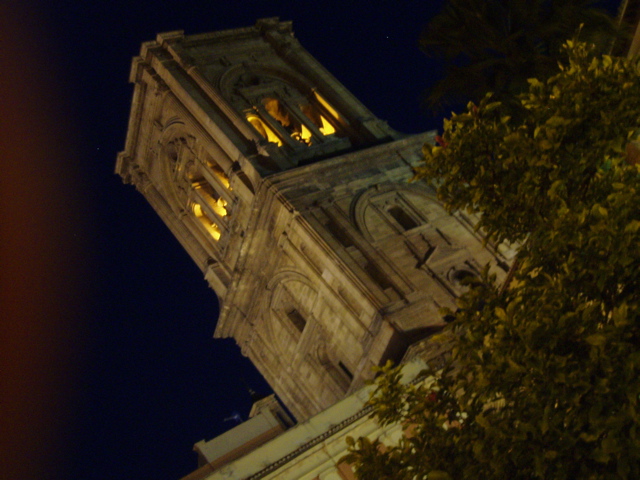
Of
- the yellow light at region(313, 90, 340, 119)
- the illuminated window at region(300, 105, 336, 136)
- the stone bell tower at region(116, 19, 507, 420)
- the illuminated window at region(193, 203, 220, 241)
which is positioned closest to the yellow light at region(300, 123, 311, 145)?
the stone bell tower at region(116, 19, 507, 420)

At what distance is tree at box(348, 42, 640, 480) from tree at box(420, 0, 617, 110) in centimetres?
582

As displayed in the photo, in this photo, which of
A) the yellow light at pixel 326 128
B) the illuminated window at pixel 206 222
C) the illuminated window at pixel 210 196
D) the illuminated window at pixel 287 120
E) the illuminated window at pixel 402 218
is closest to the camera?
the illuminated window at pixel 402 218

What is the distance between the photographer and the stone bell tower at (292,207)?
88.9 ft

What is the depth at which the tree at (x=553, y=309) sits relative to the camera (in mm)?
8266

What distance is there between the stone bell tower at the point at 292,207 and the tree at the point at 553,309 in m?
13.8

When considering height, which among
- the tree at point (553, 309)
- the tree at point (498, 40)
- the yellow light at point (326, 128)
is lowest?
the tree at point (553, 309)

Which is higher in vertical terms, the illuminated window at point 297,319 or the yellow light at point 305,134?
the yellow light at point 305,134

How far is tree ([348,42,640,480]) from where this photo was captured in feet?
27.1

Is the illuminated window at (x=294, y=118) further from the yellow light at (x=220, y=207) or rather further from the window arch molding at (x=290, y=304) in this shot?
the window arch molding at (x=290, y=304)

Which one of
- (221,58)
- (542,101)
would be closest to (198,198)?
(221,58)

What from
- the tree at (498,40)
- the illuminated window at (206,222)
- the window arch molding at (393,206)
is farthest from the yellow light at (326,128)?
the tree at (498,40)

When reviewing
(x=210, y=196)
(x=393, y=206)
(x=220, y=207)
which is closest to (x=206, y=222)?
(x=210, y=196)

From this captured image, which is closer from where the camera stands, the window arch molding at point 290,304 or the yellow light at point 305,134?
the window arch molding at point 290,304

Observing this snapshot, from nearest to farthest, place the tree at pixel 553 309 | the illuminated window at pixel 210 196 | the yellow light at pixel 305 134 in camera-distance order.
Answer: the tree at pixel 553 309
the yellow light at pixel 305 134
the illuminated window at pixel 210 196
